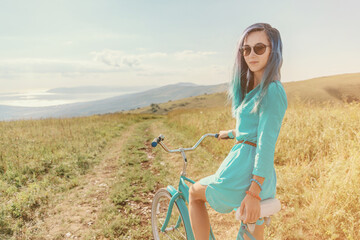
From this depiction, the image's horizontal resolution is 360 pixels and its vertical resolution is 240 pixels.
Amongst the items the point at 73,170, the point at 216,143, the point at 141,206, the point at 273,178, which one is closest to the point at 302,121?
the point at 216,143

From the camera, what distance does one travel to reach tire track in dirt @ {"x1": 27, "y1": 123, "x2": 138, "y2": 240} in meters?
4.20

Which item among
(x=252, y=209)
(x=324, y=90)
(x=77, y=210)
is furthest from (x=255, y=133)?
(x=324, y=90)

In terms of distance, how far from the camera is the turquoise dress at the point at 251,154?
5.14ft

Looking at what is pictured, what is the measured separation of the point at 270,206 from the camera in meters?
1.65

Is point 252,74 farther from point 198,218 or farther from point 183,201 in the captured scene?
point 183,201

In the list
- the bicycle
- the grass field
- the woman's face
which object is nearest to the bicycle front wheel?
the bicycle

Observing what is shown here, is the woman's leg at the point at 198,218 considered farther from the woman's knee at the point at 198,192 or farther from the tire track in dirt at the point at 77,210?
the tire track in dirt at the point at 77,210

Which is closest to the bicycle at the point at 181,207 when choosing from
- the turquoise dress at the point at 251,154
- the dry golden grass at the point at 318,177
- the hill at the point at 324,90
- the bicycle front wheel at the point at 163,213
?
the bicycle front wheel at the point at 163,213

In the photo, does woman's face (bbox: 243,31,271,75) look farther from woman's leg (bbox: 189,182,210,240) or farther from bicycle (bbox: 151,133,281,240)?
woman's leg (bbox: 189,182,210,240)

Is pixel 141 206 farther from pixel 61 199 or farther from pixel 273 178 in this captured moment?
pixel 273 178

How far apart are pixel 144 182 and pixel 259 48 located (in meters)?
5.46

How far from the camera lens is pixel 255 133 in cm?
171

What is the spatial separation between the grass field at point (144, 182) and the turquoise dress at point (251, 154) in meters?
2.32

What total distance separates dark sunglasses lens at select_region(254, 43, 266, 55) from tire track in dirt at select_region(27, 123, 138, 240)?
4104 mm
